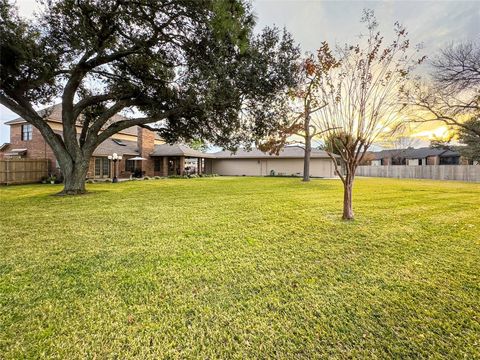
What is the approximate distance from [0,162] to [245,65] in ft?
55.6

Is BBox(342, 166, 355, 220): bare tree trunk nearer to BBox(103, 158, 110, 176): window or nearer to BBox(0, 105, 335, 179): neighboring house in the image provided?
BBox(0, 105, 335, 179): neighboring house

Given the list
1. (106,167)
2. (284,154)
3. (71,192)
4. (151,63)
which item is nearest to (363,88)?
(151,63)

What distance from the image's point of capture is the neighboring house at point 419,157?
36.9 meters

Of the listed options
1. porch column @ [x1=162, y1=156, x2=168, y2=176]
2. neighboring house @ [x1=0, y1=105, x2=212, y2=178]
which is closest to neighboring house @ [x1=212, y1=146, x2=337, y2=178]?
neighboring house @ [x1=0, y1=105, x2=212, y2=178]

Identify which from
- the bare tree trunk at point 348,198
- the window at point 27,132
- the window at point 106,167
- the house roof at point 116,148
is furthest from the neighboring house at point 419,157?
the window at point 27,132

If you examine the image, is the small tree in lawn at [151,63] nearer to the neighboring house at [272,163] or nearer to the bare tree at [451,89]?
the bare tree at [451,89]

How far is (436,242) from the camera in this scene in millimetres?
4492

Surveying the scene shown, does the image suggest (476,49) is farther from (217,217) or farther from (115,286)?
(115,286)

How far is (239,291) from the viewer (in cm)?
275

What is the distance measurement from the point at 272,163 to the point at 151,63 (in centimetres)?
2349

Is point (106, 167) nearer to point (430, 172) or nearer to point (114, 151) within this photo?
point (114, 151)

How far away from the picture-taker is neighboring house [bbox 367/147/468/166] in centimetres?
3688

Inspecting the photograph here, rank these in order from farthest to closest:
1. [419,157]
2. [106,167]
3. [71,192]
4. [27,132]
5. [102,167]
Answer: [419,157] < [106,167] < [102,167] < [27,132] < [71,192]

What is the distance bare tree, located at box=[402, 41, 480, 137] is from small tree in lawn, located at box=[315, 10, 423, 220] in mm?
4032
